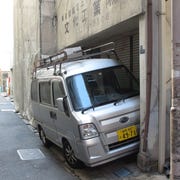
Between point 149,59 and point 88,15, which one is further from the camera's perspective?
point 88,15

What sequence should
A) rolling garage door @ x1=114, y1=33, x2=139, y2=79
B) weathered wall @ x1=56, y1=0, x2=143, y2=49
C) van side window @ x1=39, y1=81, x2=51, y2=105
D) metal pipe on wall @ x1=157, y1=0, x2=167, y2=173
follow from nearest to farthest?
1. metal pipe on wall @ x1=157, y1=0, x2=167, y2=173
2. weathered wall @ x1=56, y1=0, x2=143, y2=49
3. van side window @ x1=39, y1=81, x2=51, y2=105
4. rolling garage door @ x1=114, y1=33, x2=139, y2=79

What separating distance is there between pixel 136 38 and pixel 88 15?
1.78 meters

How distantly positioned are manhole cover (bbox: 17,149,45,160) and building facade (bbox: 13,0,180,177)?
3210mm

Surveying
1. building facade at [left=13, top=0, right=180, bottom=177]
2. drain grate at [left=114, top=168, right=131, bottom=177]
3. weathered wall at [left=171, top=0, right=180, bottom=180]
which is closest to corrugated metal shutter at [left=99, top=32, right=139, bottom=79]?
building facade at [left=13, top=0, right=180, bottom=177]

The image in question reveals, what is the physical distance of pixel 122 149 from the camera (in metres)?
6.38

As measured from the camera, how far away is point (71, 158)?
730 centimetres

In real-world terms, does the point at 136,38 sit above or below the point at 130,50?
above

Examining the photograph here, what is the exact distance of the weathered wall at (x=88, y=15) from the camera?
7117mm

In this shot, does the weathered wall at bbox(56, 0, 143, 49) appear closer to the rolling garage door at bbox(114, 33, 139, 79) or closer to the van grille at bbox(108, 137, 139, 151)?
the rolling garage door at bbox(114, 33, 139, 79)

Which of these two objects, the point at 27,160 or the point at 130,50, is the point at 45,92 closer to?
the point at 27,160

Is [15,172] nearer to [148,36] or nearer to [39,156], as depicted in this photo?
[39,156]

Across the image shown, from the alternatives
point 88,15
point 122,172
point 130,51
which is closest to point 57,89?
point 122,172

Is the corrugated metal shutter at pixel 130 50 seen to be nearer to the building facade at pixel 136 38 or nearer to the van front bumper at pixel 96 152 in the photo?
the building facade at pixel 136 38

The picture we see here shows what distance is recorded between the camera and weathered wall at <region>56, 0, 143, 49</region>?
712 cm
